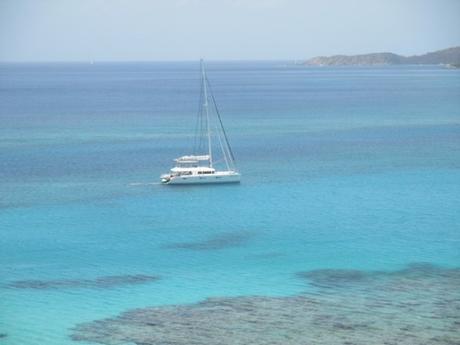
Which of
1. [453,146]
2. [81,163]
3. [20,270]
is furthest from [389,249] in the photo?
[453,146]

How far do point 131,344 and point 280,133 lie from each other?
4886 cm

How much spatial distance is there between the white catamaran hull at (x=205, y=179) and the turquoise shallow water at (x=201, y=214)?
22.5 inches

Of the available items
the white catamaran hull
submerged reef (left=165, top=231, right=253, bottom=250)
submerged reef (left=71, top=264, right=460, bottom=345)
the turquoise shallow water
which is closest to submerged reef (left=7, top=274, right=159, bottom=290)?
the turquoise shallow water

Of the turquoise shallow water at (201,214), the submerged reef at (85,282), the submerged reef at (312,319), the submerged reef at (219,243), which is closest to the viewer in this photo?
the submerged reef at (312,319)

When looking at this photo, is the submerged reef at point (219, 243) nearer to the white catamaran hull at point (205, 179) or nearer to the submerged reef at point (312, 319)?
the submerged reef at point (312, 319)

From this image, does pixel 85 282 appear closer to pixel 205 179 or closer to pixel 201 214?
pixel 201 214

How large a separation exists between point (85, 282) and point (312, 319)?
835 cm

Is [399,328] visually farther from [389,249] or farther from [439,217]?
[439,217]

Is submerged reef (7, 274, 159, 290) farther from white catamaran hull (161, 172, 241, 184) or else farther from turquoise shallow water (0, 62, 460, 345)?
white catamaran hull (161, 172, 241, 184)

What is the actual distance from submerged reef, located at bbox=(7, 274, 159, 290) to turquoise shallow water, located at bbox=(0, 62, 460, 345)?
95 millimetres

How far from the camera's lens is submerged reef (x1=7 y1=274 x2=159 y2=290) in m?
28.4

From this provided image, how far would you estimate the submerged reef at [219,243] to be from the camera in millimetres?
33844

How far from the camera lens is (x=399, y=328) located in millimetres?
23906

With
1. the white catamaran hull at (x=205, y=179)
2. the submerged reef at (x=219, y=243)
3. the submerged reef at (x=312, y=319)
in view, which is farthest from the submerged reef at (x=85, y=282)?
the white catamaran hull at (x=205, y=179)
